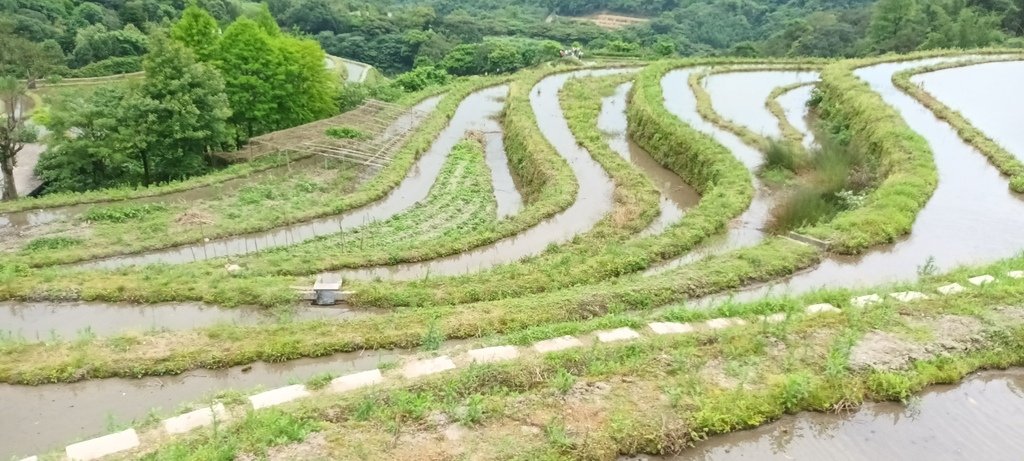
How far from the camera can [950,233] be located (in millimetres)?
Answer: 14469

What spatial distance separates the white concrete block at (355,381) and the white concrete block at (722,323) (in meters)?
4.90

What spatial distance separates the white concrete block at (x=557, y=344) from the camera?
9.16 meters

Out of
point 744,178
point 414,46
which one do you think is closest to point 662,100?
point 744,178

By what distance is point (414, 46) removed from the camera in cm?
7450

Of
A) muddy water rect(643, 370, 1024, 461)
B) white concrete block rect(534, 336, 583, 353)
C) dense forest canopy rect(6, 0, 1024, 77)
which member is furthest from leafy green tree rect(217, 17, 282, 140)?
muddy water rect(643, 370, 1024, 461)

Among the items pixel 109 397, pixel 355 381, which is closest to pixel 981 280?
pixel 355 381

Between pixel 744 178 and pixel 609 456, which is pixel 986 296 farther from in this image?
pixel 744 178

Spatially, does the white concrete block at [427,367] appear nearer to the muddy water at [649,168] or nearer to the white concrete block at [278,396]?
the white concrete block at [278,396]

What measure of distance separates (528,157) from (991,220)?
578 inches

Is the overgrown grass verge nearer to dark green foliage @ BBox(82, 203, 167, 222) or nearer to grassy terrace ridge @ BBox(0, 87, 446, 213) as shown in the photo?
dark green foliage @ BBox(82, 203, 167, 222)

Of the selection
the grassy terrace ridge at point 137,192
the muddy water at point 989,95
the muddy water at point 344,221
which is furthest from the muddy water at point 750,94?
the grassy terrace ridge at point 137,192

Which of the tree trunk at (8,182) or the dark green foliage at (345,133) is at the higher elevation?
the dark green foliage at (345,133)

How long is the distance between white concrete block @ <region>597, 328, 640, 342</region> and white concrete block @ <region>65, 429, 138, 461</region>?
592cm

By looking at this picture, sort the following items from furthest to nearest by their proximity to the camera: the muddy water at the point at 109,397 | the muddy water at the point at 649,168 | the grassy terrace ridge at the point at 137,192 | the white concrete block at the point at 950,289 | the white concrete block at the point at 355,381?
the grassy terrace ridge at the point at 137,192 < the muddy water at the point at 649,168 < the white concrete block at the point at 950,289 < the white concrete block at the point at 355,381 < the muddy water at the point at 109,397
